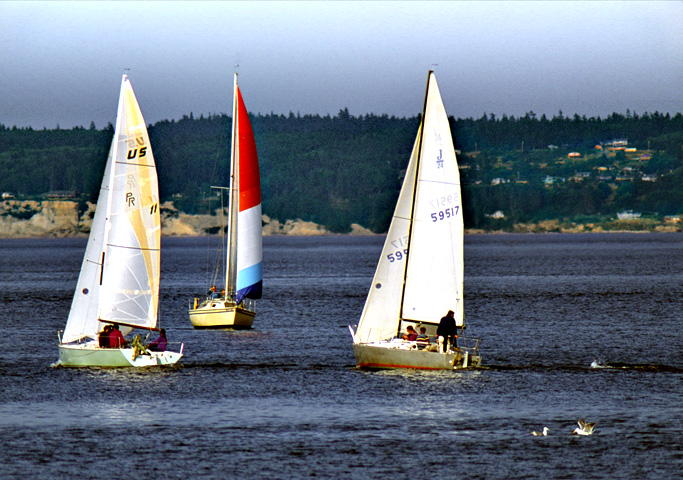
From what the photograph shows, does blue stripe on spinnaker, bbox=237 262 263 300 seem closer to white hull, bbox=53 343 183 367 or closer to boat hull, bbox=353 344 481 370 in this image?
white hull, bbox=53 343 183 367

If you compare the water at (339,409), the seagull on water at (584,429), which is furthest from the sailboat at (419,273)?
the seagull on water at (584,429)

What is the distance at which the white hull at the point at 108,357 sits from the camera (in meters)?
44.3

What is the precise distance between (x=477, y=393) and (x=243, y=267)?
24.9 meters

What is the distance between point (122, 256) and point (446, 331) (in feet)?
47.5

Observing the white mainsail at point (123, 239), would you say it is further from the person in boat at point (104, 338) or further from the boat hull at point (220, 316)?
the boat hull at point (220, 316)

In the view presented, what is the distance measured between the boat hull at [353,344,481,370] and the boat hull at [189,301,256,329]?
20.5 m

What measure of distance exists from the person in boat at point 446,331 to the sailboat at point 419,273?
293 millimetres

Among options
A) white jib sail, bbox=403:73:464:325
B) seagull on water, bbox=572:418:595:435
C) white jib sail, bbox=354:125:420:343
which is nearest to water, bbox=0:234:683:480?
seagull on water, bbox=572:418:595:435

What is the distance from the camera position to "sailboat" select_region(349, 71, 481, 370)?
43.0 meters

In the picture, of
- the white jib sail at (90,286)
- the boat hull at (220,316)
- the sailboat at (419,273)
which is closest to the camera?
the sailboat at (419,273)

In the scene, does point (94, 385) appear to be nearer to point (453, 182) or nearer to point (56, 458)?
point (56, 458)

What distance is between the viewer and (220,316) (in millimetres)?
63562

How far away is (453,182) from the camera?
1692 inches

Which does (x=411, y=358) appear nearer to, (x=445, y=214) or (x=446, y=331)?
(x=446, y=331)
